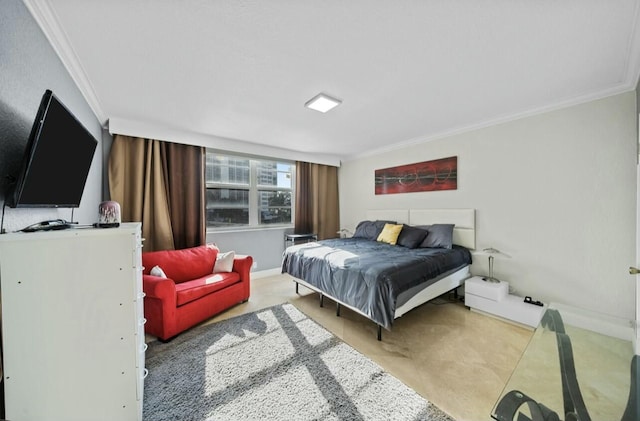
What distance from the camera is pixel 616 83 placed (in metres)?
1.99

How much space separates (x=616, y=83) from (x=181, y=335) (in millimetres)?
4698

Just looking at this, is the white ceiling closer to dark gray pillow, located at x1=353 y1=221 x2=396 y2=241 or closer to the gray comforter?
the gray comforter

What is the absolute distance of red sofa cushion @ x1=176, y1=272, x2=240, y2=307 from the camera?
218cm

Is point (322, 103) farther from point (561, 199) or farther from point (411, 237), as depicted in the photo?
point (561, 199)

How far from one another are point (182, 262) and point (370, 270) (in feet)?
7.26

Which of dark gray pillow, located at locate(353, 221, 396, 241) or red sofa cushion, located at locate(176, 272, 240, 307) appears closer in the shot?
red sofa cushion, located at locate(176, 272, 240, 307)

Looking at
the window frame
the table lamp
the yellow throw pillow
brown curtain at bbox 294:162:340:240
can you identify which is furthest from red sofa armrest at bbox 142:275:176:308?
the table lamp

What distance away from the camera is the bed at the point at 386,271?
77.5 inches

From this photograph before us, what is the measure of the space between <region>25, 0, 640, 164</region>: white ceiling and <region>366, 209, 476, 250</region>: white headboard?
1331 millimetres

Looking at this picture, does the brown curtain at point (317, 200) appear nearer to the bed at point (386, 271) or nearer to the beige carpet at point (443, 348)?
the bed at point (386, 271)

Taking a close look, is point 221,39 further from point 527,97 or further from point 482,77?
point 527,97

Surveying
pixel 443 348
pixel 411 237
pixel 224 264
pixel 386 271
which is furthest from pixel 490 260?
pixel 224 264

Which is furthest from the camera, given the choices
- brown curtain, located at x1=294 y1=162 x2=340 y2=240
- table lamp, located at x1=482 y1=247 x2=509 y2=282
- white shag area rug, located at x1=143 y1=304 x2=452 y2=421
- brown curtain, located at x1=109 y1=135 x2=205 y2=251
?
brown curtain, located at x1=294 y1=162 x2=340 y2=240

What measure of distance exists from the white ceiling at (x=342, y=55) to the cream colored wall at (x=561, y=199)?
1.00ft
